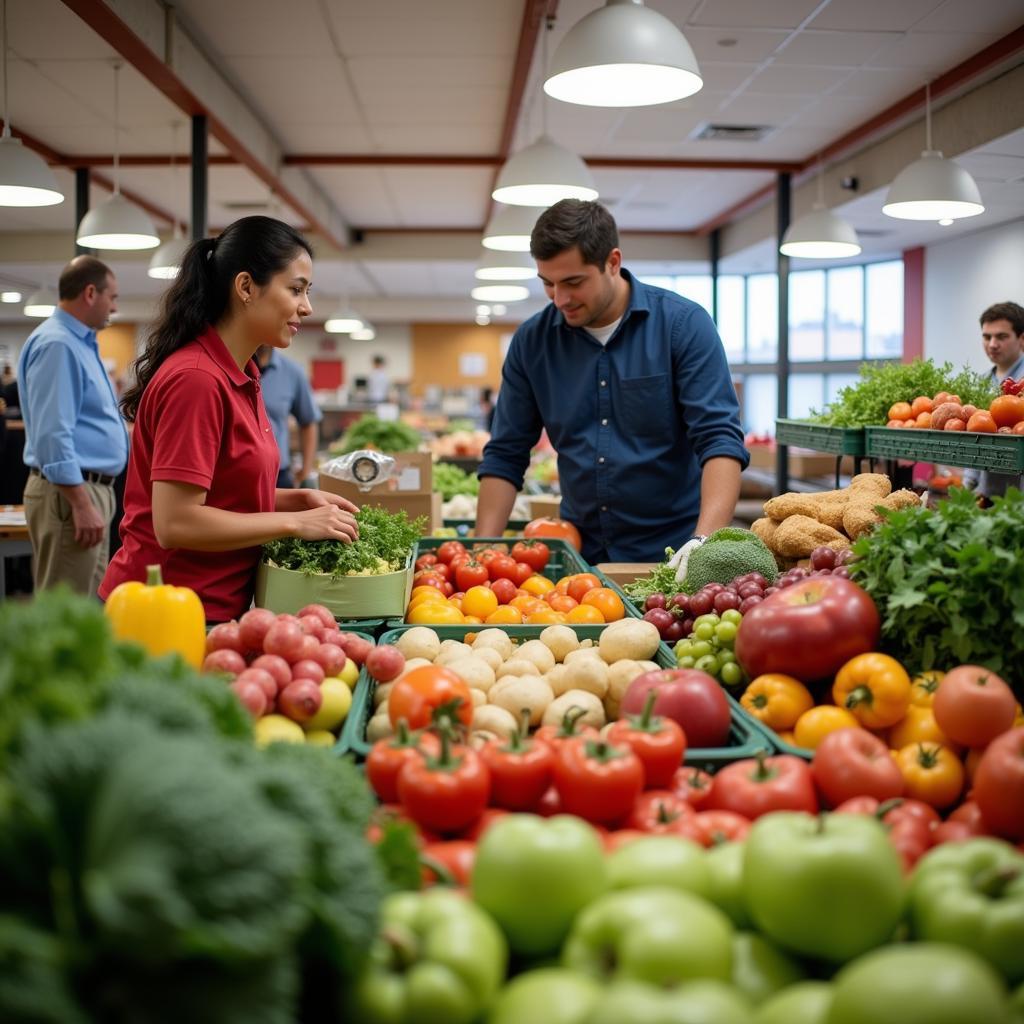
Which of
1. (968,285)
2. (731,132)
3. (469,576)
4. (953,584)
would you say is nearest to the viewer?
(953,584)

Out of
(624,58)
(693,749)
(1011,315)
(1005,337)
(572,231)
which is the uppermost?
(624,58)

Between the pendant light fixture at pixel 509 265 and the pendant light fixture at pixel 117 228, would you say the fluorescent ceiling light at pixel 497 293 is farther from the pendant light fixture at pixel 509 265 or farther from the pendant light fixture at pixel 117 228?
the pendant light fixture at pixel 117 228

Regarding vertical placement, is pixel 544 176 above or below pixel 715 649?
above

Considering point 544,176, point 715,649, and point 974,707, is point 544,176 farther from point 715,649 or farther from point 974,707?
point 974,707

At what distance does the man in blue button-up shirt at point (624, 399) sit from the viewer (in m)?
3.20

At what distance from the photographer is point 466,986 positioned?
3.04 ft

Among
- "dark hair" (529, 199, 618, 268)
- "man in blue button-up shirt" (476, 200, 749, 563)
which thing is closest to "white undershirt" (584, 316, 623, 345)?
"man in blue button-up shirt" (476, 200, 749, 563)

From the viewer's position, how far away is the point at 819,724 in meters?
1.67

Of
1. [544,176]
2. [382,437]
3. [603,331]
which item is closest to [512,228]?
[544,176]

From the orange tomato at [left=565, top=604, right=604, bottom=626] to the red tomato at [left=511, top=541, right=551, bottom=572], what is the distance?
842mm

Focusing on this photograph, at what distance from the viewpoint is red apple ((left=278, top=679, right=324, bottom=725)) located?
65.1 inches

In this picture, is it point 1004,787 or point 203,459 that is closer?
point 1004,787

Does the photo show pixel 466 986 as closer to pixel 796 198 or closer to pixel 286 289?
pixel 286 289

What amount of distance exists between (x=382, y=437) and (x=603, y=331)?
148 inches
